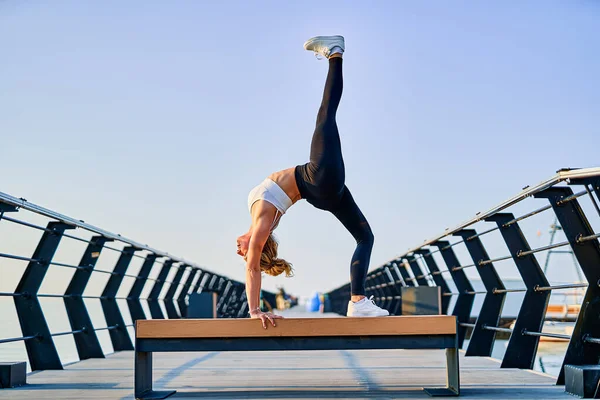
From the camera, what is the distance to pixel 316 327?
3.27 metres

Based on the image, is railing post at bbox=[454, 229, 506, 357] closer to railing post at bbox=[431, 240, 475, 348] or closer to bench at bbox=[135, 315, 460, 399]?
railing post at bbox=[431, 240, 475, 348]

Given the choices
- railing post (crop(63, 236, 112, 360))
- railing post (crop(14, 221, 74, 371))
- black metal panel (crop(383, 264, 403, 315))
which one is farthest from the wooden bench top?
black metal panel (crop(383, 264, 403, 315))

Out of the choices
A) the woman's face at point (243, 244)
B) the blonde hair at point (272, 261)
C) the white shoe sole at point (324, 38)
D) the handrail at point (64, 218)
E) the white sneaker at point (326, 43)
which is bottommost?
the blonde hair at point (272, 261)

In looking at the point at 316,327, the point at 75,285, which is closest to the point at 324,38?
the point at 316,327

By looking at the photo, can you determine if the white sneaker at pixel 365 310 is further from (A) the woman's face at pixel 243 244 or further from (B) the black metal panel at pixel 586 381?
(B) the black metal panel at pixel 586 381

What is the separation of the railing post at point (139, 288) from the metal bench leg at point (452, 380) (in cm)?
457

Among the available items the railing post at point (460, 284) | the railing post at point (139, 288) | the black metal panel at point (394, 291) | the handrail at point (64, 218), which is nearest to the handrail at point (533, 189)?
the railing post at point (460, 284)

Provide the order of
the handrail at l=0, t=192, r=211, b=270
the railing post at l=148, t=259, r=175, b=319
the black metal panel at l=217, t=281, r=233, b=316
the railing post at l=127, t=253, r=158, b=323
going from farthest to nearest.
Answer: the black metal panel at l=217, t=281, r=233, b=316 → the railing post at l=148, t=259, r=175, b=319 → the railing post at l=127, t=253, r=158, b=323 → the handrail at l=0, t=192, r=211, b=270

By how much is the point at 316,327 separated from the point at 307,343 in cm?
10

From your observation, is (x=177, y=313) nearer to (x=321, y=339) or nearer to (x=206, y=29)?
(x=206, y=29)

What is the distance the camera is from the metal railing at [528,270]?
140 inches

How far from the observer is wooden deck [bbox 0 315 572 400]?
11.4 feet

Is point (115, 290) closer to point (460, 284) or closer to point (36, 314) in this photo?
point (36, 314)

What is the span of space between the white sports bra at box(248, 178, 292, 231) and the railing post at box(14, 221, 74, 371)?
2.00 m
